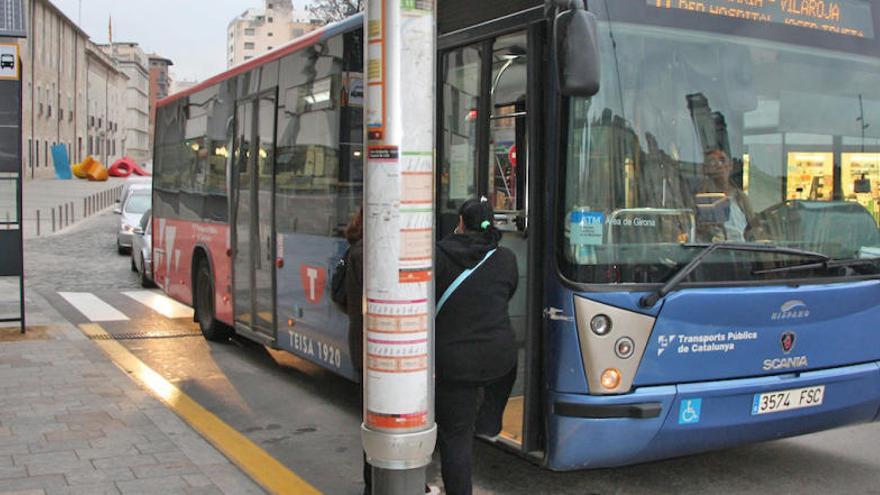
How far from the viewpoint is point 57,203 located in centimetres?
4253

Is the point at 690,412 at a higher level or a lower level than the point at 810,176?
lower

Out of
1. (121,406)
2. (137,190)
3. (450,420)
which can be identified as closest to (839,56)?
(450,420)

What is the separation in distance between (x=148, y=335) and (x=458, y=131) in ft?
22.4

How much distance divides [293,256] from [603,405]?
147 inches

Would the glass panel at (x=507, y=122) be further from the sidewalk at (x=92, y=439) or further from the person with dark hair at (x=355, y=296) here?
the sidewalk at (x=92, y=439)

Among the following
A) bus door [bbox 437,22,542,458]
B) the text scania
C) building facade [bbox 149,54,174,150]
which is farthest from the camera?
building facade [bbox 149,54,174,150]

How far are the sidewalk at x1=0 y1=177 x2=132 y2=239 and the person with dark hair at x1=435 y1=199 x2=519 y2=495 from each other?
24.3 feet

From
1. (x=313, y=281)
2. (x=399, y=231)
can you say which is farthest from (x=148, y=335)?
(x=399, y=231)

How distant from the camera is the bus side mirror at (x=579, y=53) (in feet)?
13.6

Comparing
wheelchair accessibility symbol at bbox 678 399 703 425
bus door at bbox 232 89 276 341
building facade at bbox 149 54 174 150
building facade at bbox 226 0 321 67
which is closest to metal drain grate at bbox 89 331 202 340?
bus door at bbox 232 89 276 341

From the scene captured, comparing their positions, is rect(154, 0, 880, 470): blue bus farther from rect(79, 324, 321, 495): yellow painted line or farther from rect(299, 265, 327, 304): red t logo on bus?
rect(299, 265, 327, 304): red t logo on bus

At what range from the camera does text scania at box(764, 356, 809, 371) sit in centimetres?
481

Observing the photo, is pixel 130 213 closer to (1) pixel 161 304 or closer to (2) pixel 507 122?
(1) pixel 161 304

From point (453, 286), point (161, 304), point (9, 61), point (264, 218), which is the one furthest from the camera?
point (161, 304)
